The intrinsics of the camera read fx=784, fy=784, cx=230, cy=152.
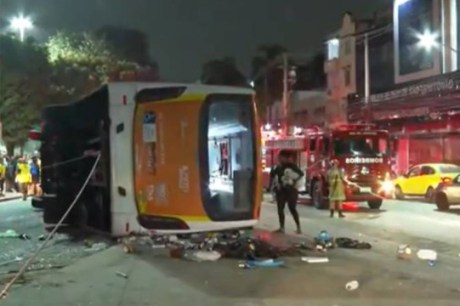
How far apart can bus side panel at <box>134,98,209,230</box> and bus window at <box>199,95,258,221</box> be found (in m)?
0.24

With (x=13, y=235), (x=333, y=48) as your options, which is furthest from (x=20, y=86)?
(x=13, y=235)

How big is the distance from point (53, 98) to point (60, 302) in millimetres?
38373

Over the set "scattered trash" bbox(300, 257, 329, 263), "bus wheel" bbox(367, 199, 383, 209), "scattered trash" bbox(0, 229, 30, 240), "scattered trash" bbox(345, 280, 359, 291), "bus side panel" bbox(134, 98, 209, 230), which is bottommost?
"bus wheel" bbox(367, 199, 383, 209)

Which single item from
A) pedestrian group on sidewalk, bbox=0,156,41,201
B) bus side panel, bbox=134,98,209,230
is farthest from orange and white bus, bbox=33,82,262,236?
pedestrian group on sidewalk, bbox=0,156,41,201

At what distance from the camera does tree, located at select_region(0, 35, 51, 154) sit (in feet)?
141

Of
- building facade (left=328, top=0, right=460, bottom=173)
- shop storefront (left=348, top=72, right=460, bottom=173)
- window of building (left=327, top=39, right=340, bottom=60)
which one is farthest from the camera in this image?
window of building (left=327, top=39, right=340, bottom=60)

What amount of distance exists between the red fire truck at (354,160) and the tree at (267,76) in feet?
156

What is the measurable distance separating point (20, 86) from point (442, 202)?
89.3ft

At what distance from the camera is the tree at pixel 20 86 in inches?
1697

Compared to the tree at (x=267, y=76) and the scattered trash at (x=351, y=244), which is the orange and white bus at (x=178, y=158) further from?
the tree at (x=267, y=76)

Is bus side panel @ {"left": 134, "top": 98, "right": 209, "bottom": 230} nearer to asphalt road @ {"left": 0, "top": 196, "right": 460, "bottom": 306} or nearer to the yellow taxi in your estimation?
asphalt road @ {"left": 0, "top": 196, "right": 460, "bottom": 306}

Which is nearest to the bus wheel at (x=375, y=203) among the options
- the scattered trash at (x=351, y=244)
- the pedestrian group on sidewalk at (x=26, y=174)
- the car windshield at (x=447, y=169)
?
the car windshield at (x=447, y=169)

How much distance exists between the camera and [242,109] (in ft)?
44.2

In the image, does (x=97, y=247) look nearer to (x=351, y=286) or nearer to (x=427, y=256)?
(x=427, y=256)
